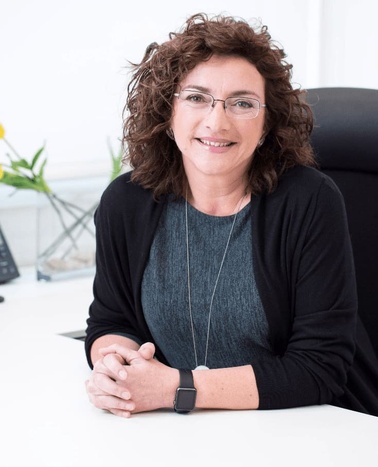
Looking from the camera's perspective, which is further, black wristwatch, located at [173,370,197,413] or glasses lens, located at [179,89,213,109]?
glasses lens, located at [179,89,213,109]

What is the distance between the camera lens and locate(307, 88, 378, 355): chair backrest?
1967mm

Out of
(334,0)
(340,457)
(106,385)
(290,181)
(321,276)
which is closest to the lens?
(340,457)

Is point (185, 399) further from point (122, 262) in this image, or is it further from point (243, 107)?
point (243, 107)

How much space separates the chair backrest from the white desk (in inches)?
17.8

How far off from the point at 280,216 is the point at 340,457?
514mm

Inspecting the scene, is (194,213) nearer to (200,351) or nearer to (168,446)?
(200,351)

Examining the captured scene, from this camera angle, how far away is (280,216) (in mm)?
1754

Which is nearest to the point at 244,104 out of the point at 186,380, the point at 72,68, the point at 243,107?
the point at 243,107

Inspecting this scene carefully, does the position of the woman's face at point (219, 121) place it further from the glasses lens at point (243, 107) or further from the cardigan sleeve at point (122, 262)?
the cardigan sleeve at point (122, 262)

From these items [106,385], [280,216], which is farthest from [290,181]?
[106,385]

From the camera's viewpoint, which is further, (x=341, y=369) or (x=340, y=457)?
(x=341, y=369)

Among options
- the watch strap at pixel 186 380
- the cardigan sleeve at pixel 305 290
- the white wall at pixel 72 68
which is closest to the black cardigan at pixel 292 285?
the cardigan sleeve at pixel 305 290

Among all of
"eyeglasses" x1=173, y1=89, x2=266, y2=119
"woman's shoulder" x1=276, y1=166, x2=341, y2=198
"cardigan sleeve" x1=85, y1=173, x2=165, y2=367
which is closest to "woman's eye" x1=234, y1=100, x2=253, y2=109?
"eyeglasses" x1=173, y1=89, x2=266, y2=119

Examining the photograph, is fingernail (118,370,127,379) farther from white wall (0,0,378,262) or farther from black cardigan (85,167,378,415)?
white wall (0,0,378,262)
